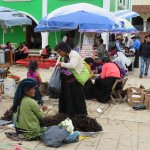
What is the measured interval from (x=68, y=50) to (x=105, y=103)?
9.26 feet

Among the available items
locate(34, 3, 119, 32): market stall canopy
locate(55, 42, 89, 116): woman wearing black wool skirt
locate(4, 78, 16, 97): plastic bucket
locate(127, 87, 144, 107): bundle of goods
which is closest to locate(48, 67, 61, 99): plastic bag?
locate(55, 42, 89, 116): woman wearing black wool skirt

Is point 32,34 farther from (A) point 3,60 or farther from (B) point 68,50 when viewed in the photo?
(B) point 68,50

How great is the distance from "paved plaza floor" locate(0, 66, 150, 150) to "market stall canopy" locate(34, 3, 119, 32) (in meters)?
2.03

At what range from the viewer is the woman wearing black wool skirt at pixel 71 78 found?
22.3ft

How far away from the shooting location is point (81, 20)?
9.23m

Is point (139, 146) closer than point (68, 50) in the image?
Yes

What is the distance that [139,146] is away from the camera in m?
5.86

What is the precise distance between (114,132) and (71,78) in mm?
1373

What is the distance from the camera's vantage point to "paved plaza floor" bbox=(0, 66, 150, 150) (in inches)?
226

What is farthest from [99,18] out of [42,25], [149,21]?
[149,21]

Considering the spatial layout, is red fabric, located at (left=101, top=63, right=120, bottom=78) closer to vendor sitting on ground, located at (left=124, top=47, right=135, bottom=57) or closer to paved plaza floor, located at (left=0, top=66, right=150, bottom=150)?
paved plaza floor, located at (left=0, top=66, right=150, bottom=150)

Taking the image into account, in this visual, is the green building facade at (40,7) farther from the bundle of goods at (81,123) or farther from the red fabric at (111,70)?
the bundle of goods at (81,123)

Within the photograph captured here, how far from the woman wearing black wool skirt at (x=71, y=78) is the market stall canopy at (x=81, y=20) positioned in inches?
89.7

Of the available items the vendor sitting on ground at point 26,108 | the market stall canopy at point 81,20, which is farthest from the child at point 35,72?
the vendor sitting on ground at point 26,108
